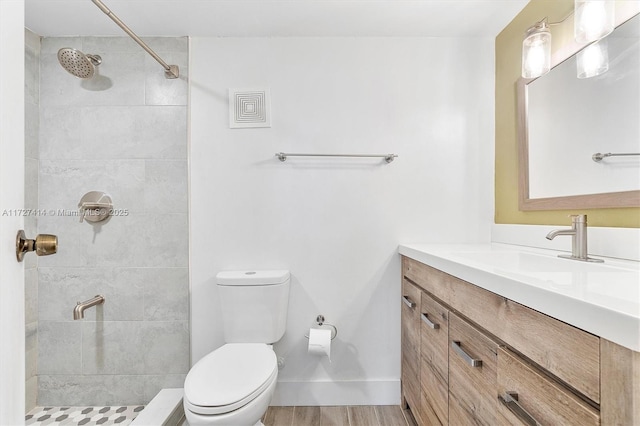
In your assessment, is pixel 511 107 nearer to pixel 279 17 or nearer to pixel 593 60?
pixel 593 60

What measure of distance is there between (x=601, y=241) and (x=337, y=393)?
1.54m

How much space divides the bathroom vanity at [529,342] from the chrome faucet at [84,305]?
180 centimetres

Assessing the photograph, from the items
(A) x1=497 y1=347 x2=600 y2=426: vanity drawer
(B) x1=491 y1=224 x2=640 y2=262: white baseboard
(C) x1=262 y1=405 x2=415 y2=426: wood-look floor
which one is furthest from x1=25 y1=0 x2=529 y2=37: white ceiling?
(C) x1=262 y1=405 x2=415 y2=426: wood-look floor

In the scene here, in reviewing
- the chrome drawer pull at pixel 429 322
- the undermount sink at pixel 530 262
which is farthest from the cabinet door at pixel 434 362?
the undermount sink at pixel 530 262

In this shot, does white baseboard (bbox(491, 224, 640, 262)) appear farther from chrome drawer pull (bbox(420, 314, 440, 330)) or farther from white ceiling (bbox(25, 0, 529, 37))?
white ceiling (bbox(25, 0, 529, 37))

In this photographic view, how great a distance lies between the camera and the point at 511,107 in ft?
5.91

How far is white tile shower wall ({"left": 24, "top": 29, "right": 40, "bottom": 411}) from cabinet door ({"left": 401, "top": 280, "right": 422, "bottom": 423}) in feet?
6.80

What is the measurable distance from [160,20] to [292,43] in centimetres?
75

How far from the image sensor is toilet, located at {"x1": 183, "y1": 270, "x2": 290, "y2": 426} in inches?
47.2

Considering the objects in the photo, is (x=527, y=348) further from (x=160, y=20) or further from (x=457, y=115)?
(x=160, y=20)

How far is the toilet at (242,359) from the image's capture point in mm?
1198
